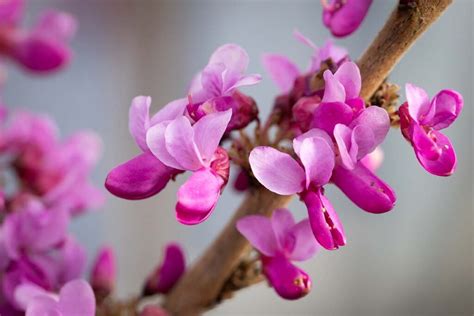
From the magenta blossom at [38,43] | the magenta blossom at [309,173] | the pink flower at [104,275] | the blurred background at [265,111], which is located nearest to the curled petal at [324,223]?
the magenta blossom at [309,173]

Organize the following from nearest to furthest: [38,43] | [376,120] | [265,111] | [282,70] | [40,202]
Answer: [376,120] < [282,70] < [40,202] < [38,43] < [265,111]

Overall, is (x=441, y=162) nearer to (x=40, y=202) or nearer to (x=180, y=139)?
(x=180, y=139)

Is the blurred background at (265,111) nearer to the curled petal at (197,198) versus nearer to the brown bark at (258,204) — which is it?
the brown bark at (258,204)

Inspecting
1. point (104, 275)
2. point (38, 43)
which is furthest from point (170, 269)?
point (38, 43)

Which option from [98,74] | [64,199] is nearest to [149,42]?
[98,74]

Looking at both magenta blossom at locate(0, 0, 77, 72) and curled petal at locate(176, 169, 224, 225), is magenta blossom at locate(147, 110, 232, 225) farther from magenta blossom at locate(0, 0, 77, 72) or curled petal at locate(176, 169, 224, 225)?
magenta blossom at locate(0, 0, 77, 72)
